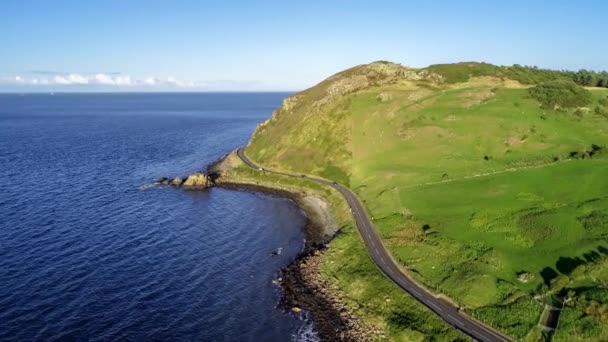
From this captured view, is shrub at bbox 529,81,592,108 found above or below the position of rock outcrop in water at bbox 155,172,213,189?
above

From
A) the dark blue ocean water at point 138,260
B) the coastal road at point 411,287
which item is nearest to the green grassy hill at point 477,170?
the coastal road at point 411,287

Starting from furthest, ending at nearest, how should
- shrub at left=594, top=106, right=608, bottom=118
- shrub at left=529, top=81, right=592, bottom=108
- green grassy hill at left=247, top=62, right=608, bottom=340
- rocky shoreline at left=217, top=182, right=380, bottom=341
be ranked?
shrub at left=529, top=81, right=592, bottom=108 < shrub at left=594, top=106, right=608, bottom=118 < green grassy hill at left=247, top=62, right=608, bottom=340 < rocky shoreline at left=217, top=182, right=380, bottom=341

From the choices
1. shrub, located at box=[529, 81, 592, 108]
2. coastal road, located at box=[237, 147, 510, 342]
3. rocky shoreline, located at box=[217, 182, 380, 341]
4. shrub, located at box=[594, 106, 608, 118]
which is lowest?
rocky shoreline, located at box=[217, 182, 380, 341]

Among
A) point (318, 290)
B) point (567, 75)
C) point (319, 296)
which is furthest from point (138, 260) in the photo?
point (567, 75)

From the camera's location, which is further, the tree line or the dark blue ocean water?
the tree line

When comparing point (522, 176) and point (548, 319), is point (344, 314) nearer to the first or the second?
point (548, 319)

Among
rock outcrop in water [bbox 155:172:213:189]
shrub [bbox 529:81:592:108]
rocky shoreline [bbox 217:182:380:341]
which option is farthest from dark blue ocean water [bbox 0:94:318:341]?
shrub [bbox 529:81:592:108]

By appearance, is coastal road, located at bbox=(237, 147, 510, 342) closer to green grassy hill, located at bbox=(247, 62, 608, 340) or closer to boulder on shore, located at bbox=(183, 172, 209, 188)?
green grassy hill, located at bbox=(247, 62, 608, 340)

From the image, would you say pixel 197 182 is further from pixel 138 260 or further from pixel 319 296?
pixel 319 296
